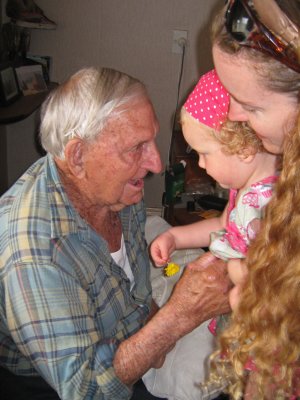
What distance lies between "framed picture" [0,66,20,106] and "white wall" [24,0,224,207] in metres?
0.47

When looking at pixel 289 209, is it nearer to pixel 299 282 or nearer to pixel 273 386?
pixel 299 282

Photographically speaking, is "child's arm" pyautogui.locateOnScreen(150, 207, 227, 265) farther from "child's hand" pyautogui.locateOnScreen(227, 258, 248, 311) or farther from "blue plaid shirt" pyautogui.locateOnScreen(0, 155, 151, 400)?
"child's hand" pyautogui.locateOnScreen(227, 258, 248, 311)

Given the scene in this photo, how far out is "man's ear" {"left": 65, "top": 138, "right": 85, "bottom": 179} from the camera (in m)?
1.03

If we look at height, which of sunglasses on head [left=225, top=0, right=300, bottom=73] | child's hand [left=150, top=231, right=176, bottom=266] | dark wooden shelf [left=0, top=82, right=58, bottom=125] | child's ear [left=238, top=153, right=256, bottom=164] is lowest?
child's hand [left=150, top=231, right=176, bottom=266]

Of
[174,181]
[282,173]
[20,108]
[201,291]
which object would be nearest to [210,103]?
[282,173]

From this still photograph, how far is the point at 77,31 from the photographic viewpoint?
279 centimetres

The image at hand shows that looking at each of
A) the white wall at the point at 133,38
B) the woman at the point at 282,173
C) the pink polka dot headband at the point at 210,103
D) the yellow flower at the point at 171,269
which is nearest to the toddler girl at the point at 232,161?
the pink polka dot headband at the point at 210,103

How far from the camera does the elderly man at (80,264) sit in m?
0.95

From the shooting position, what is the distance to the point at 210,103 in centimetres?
90

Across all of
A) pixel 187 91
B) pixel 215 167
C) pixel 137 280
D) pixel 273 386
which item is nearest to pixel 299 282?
pixel 273 386

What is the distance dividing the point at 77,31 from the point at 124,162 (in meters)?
2.04

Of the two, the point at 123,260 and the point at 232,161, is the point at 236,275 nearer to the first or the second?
the point at 232,161

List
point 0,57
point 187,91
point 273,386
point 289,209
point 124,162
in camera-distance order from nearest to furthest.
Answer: point 289,209 → point 273,386 → point 124,162 → point 0,57 → point 187,91

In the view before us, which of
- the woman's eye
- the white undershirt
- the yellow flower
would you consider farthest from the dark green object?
the woman's eye
